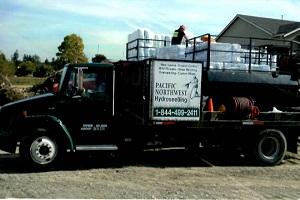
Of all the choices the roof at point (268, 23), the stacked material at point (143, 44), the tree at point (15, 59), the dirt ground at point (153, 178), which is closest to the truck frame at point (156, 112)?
the dirt ground at point (153, 178)

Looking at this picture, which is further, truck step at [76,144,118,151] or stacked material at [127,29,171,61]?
stacked material at [127,29,171,61]

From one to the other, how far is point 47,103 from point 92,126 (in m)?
1.06

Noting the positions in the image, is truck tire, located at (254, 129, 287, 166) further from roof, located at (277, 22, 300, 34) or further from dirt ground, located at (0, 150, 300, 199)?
roof, located at (277, 22, 300, 34)

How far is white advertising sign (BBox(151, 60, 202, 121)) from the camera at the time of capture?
35.3 ft

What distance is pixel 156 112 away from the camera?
10.9 m

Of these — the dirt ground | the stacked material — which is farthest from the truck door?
the stacked material

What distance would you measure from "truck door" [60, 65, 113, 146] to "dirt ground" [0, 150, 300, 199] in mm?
711

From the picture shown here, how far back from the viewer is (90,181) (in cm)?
942

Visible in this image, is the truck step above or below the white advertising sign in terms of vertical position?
below

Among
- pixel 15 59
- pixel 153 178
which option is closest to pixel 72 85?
pixel 153 178

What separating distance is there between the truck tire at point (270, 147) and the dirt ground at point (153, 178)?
10.4 inches

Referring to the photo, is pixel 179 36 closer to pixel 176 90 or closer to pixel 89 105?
pixel 176 90

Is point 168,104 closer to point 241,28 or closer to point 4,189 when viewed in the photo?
point 4,189

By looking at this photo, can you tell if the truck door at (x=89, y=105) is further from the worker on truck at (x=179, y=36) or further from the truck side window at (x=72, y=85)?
the worker on truck at (x=179, y=36)
